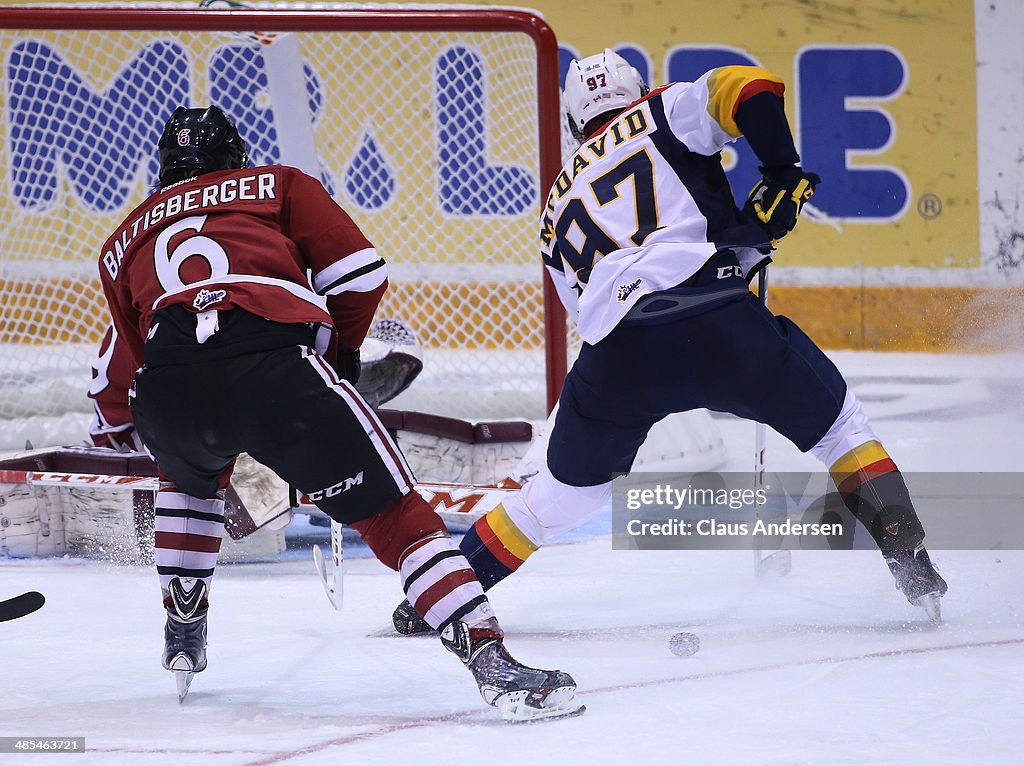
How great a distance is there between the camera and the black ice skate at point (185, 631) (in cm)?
208

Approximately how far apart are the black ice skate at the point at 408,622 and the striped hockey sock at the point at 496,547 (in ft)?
0.47

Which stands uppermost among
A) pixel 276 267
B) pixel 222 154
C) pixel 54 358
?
pixel 222 154

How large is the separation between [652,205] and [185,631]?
1.04m

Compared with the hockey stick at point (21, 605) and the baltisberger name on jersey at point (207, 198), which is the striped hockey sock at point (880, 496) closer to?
the baltisberger name on jersey at point (207, 198)

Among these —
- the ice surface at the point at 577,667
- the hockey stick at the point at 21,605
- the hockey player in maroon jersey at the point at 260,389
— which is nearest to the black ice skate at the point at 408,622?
the ice surface at the point at 577,667

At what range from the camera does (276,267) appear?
2.01 meters

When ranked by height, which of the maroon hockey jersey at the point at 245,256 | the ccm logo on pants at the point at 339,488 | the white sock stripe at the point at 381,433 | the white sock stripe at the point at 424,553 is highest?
the maroon hockey jersey at the point at 245,256

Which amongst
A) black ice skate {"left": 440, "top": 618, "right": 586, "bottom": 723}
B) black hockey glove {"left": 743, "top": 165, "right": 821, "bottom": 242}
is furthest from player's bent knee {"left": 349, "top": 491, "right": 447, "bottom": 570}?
black hockey glove {"left": 743, "top": 165, "right": 821, "bottom": 242}

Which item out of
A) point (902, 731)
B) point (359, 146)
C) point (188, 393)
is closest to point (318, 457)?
point (188, 393)

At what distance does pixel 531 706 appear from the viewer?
186cm

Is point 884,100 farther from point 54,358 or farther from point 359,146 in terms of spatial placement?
point 54,358

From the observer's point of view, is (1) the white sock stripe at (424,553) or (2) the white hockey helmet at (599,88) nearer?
(1) the white sock stripe at (424,553)

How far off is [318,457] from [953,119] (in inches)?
187

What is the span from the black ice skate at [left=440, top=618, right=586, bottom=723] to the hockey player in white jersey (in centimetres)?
47
